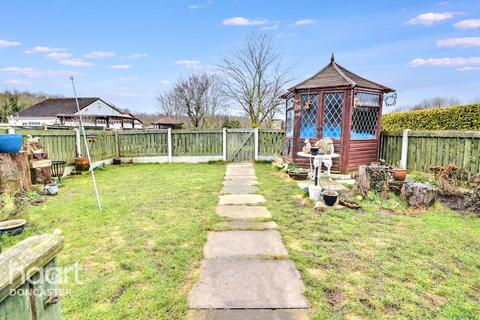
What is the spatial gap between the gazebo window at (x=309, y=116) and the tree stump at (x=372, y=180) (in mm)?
2476

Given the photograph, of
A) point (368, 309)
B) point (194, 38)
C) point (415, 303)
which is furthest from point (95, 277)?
point (194, 38)

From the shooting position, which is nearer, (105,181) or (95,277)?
(95,277)

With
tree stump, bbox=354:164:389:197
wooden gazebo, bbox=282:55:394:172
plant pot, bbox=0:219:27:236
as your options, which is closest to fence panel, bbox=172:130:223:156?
wooden gazebo, bbox=282:55:394:172

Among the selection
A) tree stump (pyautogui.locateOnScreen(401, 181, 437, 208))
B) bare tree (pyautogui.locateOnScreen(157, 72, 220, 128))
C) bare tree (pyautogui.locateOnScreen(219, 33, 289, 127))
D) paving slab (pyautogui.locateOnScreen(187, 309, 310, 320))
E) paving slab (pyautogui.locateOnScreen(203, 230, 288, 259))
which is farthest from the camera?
bare tree (pyautogui.locateOnScreen(157, 72, 220, 128))

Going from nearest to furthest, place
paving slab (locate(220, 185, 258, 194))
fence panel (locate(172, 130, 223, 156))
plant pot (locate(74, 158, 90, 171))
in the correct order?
paving slab (locate(220, 185, 258, 194))
plant pot (locate(74, 158, 90, 171))
fence panel (locate(172, 130, 223, 156))

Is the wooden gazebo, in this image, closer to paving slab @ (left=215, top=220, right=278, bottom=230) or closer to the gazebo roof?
the gazebo roof

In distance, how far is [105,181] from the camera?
724 centimetres

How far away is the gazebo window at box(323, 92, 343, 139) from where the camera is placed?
7.26 meters

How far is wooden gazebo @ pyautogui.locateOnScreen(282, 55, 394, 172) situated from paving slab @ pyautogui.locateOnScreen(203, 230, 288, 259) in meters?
4.60

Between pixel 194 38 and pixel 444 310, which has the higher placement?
pixel 194 38

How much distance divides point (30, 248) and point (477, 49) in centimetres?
1425

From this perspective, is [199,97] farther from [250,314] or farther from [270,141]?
[250,314]

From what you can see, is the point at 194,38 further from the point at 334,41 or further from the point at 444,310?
the point at 444,310

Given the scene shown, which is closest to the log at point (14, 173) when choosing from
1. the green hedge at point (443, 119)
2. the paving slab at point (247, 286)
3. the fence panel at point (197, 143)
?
the paving slab at point (247, 286)
